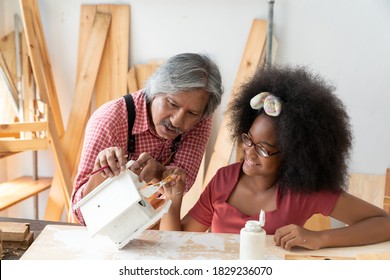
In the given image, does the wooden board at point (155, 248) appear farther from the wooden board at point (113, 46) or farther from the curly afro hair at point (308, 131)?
the wooden board at point (113, 46)

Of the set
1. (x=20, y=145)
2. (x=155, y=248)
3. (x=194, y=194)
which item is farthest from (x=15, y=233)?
(x=194, y=194)

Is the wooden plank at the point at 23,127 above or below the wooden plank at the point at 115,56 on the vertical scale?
below

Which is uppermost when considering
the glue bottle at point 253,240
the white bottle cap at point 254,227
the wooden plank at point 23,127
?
the white bottle cap at point 254,227

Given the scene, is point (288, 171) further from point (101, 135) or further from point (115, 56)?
point (115, 56)

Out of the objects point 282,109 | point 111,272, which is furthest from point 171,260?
point 282,109

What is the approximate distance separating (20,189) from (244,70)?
1.50 metres

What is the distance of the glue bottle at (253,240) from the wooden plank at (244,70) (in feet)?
4.92

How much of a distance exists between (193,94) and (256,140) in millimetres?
264

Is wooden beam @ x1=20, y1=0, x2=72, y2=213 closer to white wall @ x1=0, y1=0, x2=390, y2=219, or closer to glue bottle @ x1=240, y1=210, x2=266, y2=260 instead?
white wall @ x1=0, y1=0, x2=390, y2=219

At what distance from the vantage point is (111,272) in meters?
1.20

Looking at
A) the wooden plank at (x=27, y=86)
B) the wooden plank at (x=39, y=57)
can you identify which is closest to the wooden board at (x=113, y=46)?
the wooden plank at (x=39, y=57)

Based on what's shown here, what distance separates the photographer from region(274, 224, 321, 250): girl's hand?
1336 millimetres

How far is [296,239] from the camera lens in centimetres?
134

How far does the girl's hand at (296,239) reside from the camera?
1336mm
